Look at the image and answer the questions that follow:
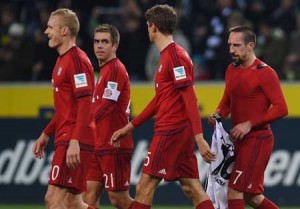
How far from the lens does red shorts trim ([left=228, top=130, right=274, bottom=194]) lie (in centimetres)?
1122

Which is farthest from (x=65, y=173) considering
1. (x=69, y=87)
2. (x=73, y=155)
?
(x=69, y=87)

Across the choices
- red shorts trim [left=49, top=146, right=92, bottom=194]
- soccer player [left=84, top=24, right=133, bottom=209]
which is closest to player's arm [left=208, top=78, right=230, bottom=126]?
soccer player [left=84, top=24, right=133, bottom=209]

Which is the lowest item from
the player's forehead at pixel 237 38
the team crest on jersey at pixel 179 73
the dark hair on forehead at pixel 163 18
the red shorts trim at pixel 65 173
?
the red shorts trim at pixel 65 173

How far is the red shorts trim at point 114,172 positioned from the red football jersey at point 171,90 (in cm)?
105

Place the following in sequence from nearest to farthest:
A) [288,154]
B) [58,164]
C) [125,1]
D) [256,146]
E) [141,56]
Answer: [58,164], [256,146], [288,154], [141,56], [125,1]

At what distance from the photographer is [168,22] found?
10852mm

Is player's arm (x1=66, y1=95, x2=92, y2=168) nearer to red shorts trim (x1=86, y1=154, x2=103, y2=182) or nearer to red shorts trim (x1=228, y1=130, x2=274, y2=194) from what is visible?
red shorts trim (x1=86, y1=154, x2=103, y2=182)

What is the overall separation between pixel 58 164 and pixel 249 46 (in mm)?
2350

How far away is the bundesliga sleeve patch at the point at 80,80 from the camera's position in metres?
10.4

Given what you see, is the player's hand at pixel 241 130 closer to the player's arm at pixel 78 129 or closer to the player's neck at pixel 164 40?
the player's neck at pixel 164 40

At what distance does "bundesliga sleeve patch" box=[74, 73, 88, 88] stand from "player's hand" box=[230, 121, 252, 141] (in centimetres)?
168

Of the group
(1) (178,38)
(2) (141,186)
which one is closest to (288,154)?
(1) (178,38)

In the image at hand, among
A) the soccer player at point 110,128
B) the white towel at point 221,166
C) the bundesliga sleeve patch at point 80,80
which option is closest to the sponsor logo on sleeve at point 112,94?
the soccer player at point 110,128

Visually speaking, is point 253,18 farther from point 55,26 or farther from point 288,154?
point 55,26
